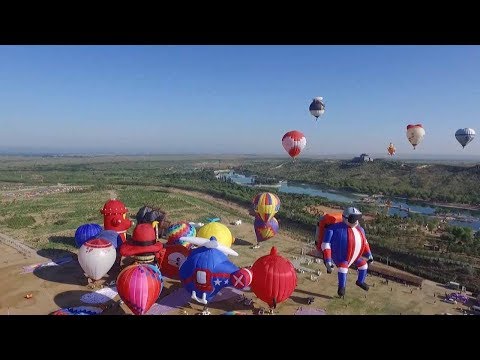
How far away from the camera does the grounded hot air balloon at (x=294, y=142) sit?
2614 cm

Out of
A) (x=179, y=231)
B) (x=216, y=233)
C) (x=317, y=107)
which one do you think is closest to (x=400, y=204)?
(x=317, y=107)

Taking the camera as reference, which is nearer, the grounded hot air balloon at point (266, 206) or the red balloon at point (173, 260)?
the red balloon at point (173, 260)

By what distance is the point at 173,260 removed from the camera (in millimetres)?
18547

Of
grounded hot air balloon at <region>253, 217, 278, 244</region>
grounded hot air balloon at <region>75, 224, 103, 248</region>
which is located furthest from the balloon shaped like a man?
grounded hot air balloon at <region>75, 224, 103, 248</region>

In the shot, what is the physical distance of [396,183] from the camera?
3105 inches

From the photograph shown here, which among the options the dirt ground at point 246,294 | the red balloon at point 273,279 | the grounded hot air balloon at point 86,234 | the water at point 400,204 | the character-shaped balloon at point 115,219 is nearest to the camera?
the red balloon at point 273,279

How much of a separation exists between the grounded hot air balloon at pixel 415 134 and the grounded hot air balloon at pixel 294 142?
11382 millimetres

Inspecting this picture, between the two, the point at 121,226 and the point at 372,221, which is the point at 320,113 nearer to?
the point at 372,221

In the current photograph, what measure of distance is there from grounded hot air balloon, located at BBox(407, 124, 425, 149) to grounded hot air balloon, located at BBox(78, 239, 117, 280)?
25.7m

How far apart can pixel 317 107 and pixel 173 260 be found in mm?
17162

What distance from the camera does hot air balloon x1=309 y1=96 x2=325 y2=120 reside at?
96.8ft

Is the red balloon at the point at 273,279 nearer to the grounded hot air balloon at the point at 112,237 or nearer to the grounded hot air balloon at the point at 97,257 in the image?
the grounded hot air balloon at the point at 97,257

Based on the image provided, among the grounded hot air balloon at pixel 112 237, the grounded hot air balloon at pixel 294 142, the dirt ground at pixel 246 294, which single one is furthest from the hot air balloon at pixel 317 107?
the grounded hot air balloon at pixel 112 237
